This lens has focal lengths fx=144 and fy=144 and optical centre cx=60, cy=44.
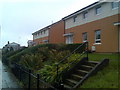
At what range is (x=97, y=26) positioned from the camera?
16203 mm

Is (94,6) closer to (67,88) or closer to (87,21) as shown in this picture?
(87,21)

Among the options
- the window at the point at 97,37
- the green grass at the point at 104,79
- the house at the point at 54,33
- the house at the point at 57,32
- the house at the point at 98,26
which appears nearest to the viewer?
the green grass at the point at 104,79

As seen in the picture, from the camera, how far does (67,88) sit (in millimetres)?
5934

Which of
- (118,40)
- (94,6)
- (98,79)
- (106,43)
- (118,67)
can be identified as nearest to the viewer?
(98,79)

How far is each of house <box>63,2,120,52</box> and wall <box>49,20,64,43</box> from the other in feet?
13.9

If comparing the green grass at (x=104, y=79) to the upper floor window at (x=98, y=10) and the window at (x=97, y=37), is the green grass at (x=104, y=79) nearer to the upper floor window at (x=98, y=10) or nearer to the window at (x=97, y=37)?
the window at (x=97, y=37)

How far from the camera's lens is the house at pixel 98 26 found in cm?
1377

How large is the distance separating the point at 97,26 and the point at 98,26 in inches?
6.8

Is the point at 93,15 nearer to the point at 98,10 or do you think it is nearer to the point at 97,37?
the point at 98,10

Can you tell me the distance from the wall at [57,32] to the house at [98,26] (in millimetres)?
4246

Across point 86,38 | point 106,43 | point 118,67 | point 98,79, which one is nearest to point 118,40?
point 106,43

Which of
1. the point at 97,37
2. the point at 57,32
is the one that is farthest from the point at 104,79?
the point at 57,32

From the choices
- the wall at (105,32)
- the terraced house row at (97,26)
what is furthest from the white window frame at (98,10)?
the wall at (105,32)

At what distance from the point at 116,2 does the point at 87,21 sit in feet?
15.9
